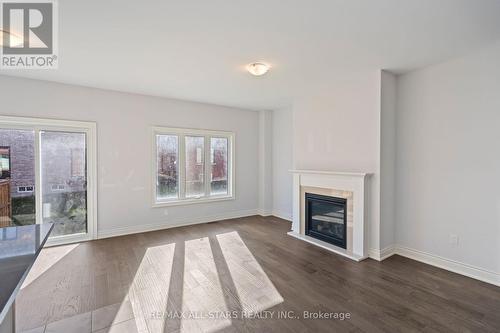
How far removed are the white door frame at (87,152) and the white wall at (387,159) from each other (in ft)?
15.6

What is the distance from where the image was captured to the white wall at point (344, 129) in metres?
3.49

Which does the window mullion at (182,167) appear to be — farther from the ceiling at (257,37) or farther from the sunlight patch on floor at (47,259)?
the sunlight patch on floor at (47,259)

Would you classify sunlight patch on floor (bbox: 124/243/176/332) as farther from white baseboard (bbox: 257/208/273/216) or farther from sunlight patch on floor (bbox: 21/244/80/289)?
white baseboard (bbox: 257/208/273/216)

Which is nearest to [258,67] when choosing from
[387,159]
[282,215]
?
[387,159]

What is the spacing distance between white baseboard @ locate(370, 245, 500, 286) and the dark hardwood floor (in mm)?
115

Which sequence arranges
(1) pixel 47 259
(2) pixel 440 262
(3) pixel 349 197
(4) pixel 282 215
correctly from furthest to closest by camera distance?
(4) pixel 282 215
(3) pixel 349 197
(1) pixel 47 259
(2) pixel 440 262

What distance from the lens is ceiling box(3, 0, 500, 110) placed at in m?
2.07

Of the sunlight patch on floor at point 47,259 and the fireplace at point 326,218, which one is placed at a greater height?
the fireplace at point 326,218

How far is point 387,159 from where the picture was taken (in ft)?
11.6

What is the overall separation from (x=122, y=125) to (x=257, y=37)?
3.23 meters

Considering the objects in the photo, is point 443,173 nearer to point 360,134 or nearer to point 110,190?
point 360,134

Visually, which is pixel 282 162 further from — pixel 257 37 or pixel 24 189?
pixel 24 189

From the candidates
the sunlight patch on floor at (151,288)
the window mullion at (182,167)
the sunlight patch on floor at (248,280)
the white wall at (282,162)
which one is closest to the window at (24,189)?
the sunlight patch on floor at (151,288)

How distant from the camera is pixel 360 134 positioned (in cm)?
367
